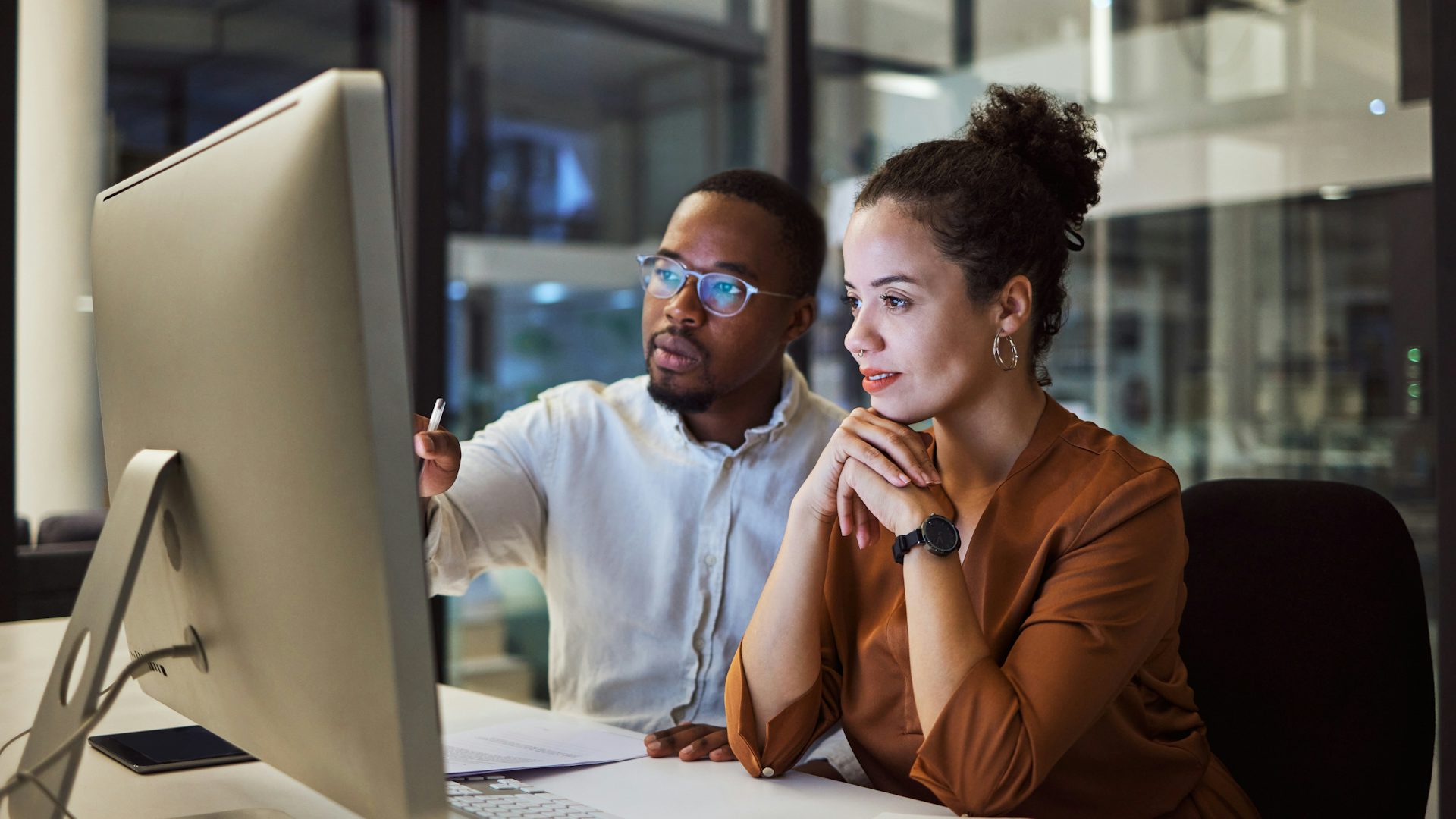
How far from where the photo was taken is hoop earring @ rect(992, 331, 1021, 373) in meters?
1.42

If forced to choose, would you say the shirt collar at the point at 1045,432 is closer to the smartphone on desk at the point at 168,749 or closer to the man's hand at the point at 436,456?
the man's hand at the point at 436,456

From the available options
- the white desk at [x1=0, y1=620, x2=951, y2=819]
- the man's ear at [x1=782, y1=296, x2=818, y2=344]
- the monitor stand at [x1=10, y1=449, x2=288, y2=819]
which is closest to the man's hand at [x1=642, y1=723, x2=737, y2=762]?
the white desk at [x1=0, y1=620, x2=951, y2=819]

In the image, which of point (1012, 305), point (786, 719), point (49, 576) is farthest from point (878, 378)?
point (49, 576)

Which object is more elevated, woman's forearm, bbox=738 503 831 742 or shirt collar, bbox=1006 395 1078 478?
shirt collar, bbox=1006 395 1078 478

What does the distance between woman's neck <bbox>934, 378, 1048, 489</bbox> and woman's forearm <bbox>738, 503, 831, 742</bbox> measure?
207 mm

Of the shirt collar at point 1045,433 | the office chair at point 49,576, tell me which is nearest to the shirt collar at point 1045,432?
the shirt collar at point 1045,433

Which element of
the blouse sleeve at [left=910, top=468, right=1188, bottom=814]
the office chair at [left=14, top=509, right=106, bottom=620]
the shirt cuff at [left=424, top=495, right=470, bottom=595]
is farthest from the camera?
the office chair at [left=14, top=509, right=106, bottom=620]

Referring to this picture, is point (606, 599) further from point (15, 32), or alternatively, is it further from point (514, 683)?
point (514, 683)

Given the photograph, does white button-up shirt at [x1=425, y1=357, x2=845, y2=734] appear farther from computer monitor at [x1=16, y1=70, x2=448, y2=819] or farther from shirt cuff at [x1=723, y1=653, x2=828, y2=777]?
computer monitor at [x1=16, y1=70, x2=448, y2=819]

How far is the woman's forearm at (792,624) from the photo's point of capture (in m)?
1.39

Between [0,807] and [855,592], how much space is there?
0.95m

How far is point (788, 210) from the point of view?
78.4 inches

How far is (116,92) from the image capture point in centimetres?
292

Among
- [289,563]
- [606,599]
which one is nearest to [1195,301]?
[606,599]
